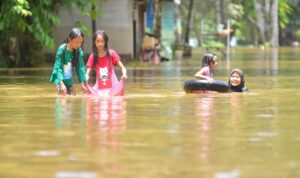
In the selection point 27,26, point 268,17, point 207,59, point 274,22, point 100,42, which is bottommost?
point 207,59

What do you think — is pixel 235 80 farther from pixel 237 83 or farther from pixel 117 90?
pixel 117 90

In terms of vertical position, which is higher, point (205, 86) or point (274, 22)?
point (274, 22)

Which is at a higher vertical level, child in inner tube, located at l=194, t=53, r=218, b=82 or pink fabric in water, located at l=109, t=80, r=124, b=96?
child in inner tube, located at l=194, t=53, r=218, b=82

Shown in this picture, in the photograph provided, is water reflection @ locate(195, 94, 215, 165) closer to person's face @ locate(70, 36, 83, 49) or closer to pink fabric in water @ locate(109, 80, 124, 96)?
pink fabric in water @ locate(109, 80, 124, 96)

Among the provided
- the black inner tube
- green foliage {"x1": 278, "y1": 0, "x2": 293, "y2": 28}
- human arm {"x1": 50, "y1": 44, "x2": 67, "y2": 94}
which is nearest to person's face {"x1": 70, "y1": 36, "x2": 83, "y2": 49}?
human arm {"x1": 50, "y1": 44, "x2": 67, "y2": 94}

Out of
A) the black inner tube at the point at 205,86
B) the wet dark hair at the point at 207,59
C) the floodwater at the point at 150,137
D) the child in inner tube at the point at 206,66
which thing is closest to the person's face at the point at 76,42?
Result: the floodwater at the point at 150,137

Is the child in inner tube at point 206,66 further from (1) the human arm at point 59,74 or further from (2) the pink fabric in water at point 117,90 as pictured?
(1) the human arm at point 59,74

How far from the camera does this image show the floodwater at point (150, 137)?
5465 mm

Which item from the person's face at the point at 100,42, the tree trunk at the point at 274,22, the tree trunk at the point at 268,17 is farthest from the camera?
the tree trunk at the point at 268,17

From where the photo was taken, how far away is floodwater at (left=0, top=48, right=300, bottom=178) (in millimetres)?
5465

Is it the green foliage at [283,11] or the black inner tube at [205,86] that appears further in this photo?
the green foliage at [283,11]

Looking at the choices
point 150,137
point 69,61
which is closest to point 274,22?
point 69,61

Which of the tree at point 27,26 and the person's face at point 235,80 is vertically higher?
the tree at point 27,26

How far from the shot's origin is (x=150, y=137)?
7.17 metres
